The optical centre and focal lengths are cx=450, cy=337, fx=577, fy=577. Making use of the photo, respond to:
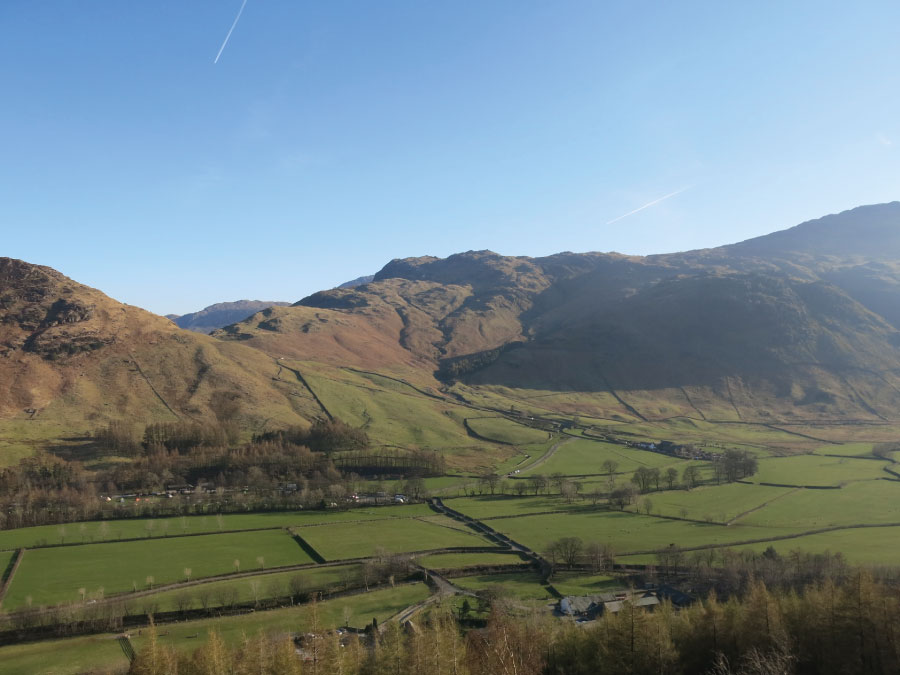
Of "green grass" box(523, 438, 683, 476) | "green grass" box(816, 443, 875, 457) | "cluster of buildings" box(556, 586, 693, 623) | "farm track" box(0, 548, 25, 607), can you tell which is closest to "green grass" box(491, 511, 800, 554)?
"cluster of buildings" box(556, 586, 693, 623)

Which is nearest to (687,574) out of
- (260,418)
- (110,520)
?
(110,520)

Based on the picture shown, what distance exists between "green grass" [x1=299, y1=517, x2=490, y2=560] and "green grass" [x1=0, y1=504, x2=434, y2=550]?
6.57m

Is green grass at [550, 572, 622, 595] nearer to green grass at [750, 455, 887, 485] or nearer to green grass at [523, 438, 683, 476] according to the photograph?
green grass at [523, 438, 683, 476]

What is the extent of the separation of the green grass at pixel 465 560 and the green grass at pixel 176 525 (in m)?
28.3

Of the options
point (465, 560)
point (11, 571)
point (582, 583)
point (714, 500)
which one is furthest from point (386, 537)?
point (714, 500)

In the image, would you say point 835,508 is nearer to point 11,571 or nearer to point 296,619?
point 296,619

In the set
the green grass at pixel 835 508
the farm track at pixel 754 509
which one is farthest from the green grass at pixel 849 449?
the farm track at pixel 754 509

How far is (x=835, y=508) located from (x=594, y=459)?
66.6 meters

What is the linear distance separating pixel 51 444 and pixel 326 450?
7283cm

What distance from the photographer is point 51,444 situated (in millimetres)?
156000

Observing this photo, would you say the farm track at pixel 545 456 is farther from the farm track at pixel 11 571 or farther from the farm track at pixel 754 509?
the farm track at pixel 11 571

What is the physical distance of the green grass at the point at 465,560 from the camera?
8712 cm

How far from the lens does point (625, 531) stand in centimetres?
10394

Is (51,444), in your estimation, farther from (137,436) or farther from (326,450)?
(326,450)
